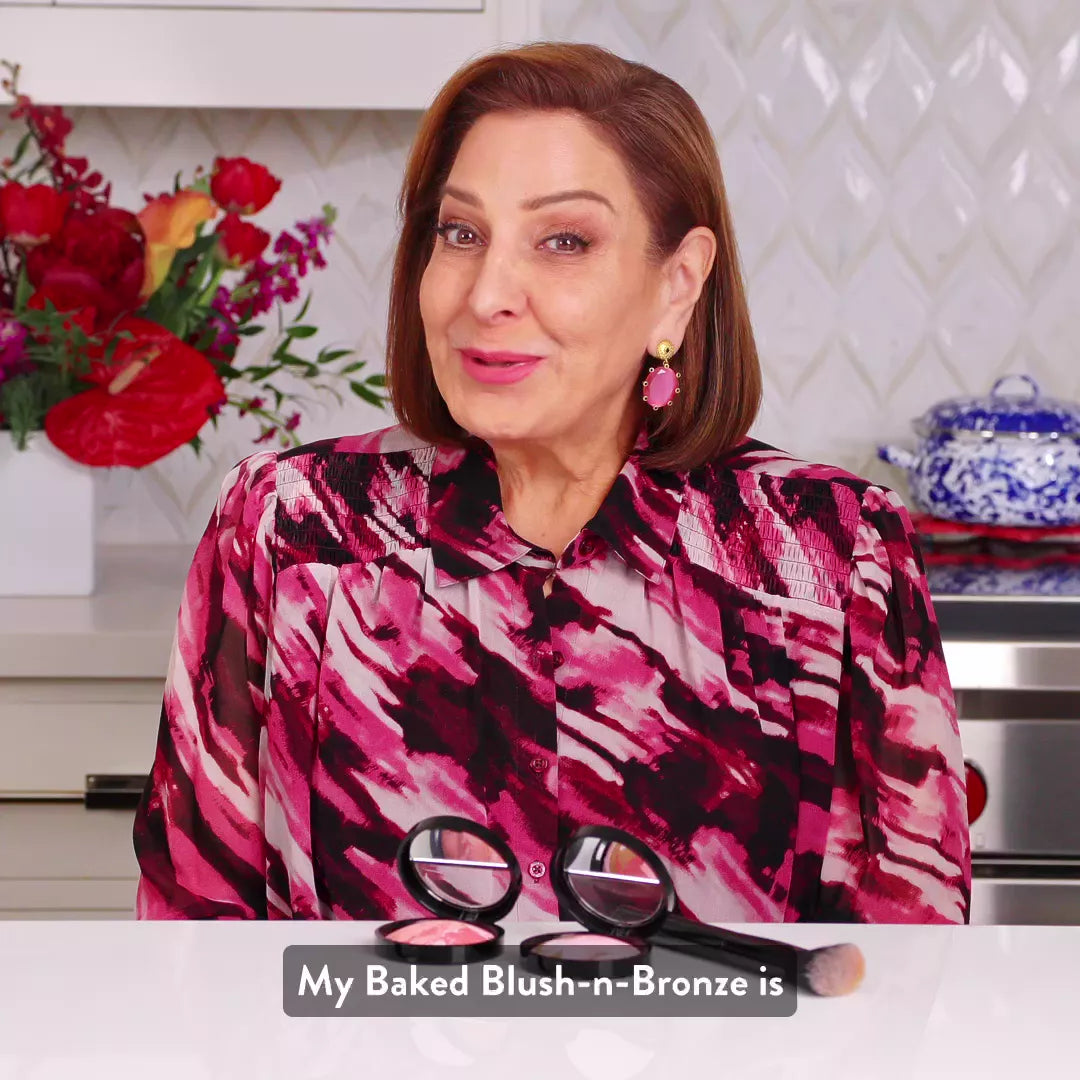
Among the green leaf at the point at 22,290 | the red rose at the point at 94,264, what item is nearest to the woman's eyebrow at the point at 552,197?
the red rose at the point at 94,264

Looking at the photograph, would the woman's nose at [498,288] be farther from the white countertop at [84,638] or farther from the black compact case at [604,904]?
the white countertop at [84,638]

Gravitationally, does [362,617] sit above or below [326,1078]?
above

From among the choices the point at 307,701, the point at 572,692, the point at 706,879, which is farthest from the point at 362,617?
the point at 706,879

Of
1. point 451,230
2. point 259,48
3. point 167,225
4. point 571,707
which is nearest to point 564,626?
point 571,707

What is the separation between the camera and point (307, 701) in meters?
1.13

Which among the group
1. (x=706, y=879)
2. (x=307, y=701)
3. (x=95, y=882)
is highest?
(x=307, y=701)

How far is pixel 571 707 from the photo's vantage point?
110 cm

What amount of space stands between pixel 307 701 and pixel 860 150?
1.45 m

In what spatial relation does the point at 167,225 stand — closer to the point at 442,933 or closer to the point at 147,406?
the point at 147,406

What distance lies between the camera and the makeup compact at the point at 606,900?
62 centimetres

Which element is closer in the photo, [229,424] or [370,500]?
[370,500]

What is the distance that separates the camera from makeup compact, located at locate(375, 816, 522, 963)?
623mm

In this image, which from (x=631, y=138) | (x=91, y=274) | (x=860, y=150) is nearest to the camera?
(x=631, y=138)

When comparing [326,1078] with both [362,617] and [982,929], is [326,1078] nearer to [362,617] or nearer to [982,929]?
[982,929]
